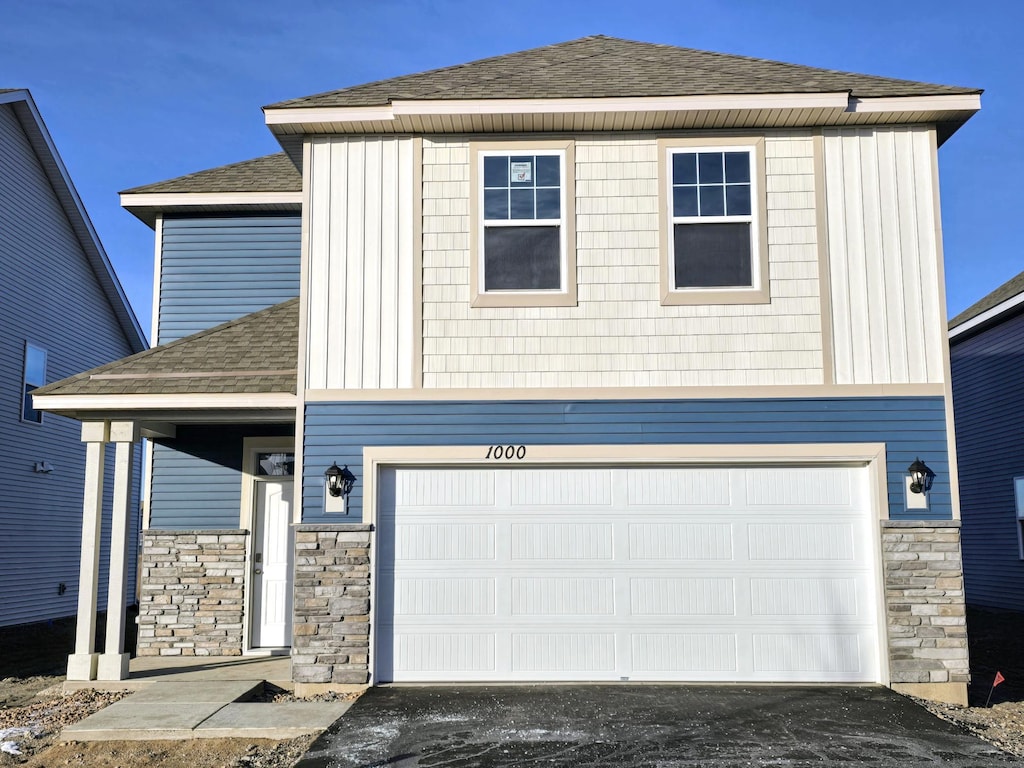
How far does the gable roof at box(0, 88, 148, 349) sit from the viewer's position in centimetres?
1436

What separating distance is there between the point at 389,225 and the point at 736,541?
4328 mm

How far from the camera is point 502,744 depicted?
6.41 m

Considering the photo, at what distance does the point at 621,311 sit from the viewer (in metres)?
8.67

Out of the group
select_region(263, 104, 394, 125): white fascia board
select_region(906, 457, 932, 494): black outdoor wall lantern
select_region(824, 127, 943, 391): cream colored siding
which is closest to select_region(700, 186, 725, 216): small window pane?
select_region(824, 127, 943, 391): cream colored siding

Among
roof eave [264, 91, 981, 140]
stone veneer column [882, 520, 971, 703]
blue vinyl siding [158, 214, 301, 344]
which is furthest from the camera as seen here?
blue vinyl siding [158, 214, 301, 344]

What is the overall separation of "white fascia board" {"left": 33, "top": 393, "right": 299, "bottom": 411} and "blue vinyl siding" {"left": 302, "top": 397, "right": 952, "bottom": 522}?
0.53 meters

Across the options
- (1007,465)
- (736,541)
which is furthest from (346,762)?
(1007,465)

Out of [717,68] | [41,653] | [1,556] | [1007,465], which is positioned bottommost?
[41,653]

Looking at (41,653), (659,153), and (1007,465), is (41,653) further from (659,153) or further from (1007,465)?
(1007,465)

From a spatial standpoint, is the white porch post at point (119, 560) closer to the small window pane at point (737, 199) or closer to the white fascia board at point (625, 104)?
the white fascia board at point (625, 104)

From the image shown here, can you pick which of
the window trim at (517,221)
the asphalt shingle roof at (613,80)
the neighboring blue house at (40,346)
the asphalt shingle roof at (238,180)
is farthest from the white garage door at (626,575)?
the neighboring blue house at (40,346)

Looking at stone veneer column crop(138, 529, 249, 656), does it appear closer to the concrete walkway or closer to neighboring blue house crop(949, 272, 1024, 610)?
the concrete walkway

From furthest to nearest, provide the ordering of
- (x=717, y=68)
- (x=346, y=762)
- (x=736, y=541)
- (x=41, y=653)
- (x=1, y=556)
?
(x=1, y=556)
(x=41, y=653)
(x=717, y=68)
(x=736, y=541)
(x=346, y=762)

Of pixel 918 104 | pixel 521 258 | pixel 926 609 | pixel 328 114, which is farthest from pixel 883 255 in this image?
pixel 328 114
